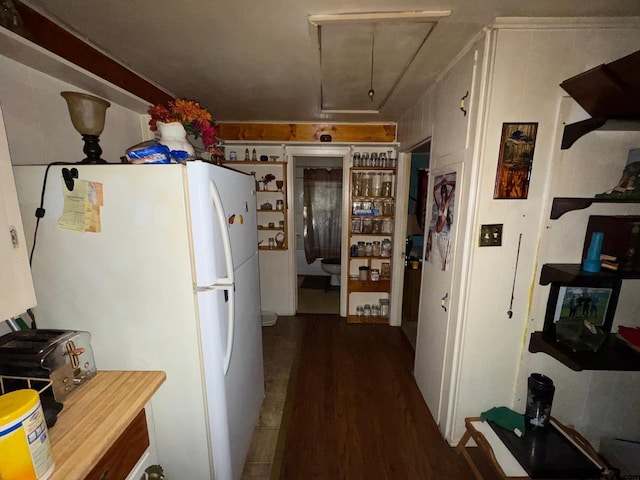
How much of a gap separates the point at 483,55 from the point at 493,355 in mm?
1568

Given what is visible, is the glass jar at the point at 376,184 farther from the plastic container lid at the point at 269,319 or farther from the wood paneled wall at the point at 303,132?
the plastic container lid at the point at 269,319

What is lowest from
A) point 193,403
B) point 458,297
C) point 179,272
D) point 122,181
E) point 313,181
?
point 193,403

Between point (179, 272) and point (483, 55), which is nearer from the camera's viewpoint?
point (179, 272)

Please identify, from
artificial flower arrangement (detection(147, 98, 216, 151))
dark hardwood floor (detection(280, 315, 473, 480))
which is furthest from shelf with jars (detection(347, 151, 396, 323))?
artificial flower arrangement (detection(147, 98, 216, 151))

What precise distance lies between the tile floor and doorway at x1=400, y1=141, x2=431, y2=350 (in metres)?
1.33

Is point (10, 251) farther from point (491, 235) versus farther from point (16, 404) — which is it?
point (491, 235)

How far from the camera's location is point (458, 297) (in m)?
1.47

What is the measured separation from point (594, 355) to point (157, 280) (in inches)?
79.6

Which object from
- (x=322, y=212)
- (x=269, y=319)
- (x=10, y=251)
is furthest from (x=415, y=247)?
Answer: (x=10, y=251)

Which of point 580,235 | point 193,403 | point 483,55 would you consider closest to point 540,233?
point 580,235

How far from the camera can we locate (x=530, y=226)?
133 centimetres

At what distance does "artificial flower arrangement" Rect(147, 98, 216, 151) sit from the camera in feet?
4.04

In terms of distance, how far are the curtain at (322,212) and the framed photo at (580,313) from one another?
3.41m

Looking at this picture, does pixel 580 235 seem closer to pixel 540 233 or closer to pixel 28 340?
pixel 540 233
